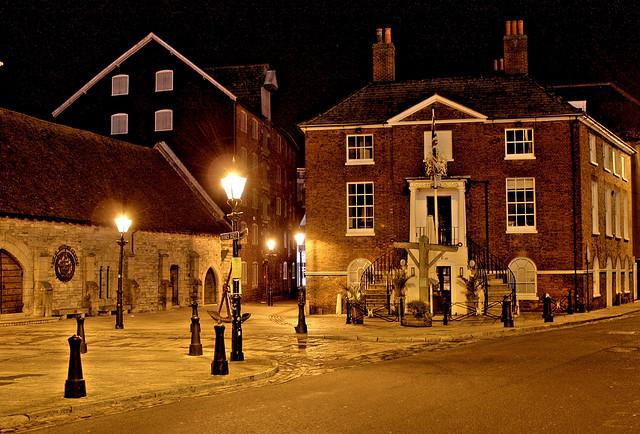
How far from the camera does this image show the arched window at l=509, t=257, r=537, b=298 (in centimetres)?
3381

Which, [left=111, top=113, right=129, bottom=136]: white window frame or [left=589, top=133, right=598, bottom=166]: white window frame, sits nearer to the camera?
[left=589, top=133, right=598, bottom=166]: white window frame

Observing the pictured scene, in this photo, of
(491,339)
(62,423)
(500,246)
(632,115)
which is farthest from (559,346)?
(632,115)

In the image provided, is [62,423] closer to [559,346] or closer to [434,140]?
[559,346]

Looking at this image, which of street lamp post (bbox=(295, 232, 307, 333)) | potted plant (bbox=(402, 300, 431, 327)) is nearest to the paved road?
street lamp post (bbox=(295, 232, 307, 333))

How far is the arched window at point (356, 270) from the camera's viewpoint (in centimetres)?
3484

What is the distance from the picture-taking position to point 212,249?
42688 mm

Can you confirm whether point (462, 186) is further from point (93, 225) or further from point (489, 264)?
point (93, 225)

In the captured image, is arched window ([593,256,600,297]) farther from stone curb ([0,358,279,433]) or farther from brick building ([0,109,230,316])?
stone curb ([0,358,279,433])

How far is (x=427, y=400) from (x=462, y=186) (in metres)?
22.9

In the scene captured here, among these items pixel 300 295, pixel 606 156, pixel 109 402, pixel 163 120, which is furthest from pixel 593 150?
pixel 109 402

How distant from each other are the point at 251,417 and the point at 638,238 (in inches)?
1775

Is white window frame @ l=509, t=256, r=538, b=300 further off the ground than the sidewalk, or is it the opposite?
white window frame @ l=509, t=256, r=538, b=300

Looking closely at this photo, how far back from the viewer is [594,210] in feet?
122

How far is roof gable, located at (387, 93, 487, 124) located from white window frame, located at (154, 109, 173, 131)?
53.4ft
